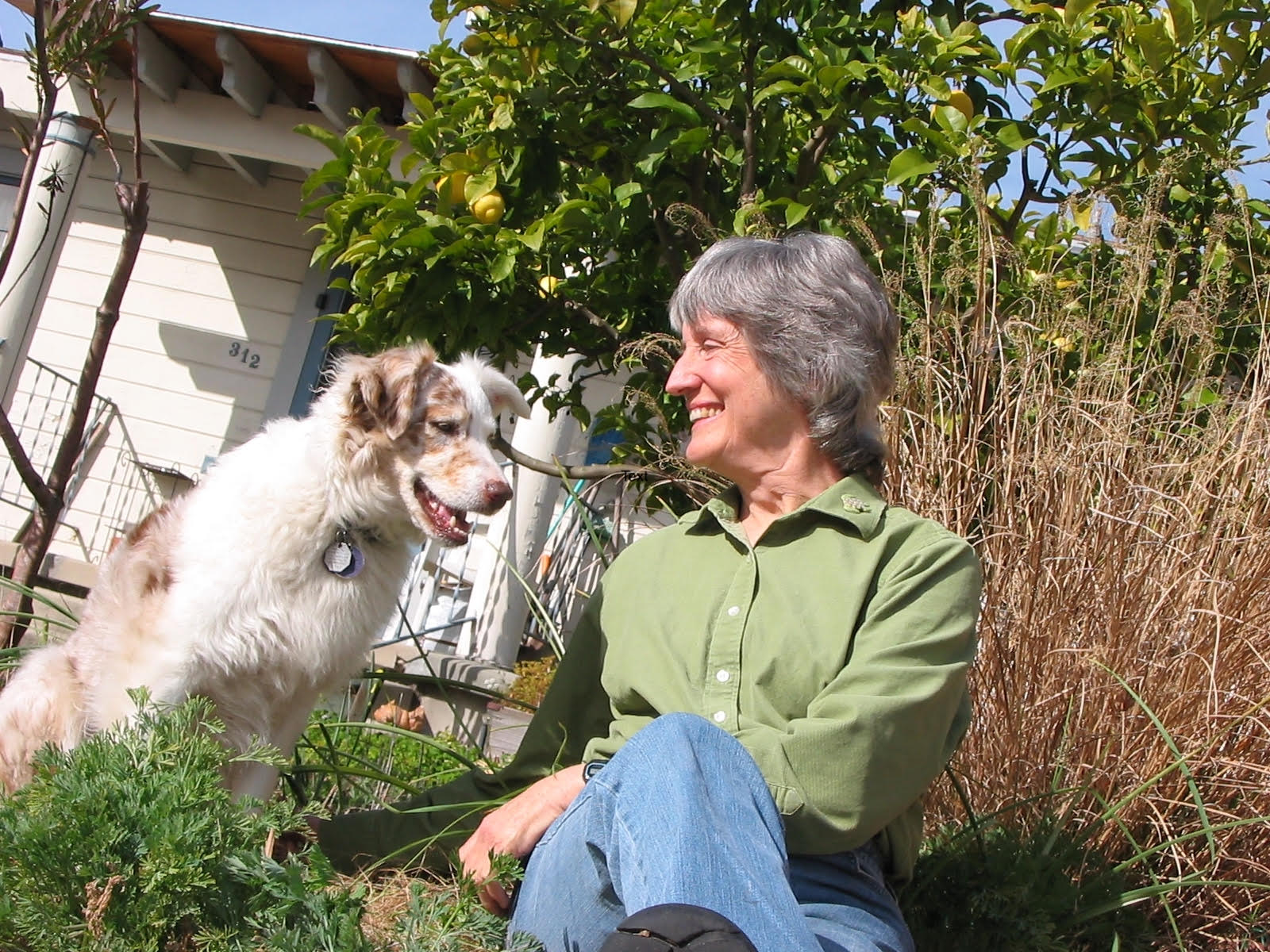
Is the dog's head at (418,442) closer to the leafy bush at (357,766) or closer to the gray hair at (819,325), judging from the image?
the leafy bush at (357,766)

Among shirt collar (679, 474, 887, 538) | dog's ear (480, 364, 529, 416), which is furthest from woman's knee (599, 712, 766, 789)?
dog's ear (480, 364, 529, 416)

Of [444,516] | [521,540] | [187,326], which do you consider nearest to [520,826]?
[444,516]

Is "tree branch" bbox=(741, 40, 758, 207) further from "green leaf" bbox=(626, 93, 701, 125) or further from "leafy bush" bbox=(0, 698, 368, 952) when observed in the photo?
"leafy bush" bbox=(0, 698, 368, 952)

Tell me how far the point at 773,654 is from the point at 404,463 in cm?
147

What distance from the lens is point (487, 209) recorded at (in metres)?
3.23

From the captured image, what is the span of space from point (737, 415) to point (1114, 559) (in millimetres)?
1013

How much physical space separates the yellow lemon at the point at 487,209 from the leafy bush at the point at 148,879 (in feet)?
6.16

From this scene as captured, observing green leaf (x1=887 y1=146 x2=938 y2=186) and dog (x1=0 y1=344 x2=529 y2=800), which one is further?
dog (x1=0 y1=344 x2=529 y2=800)

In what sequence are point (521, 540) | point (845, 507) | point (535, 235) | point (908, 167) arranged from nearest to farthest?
point (845, 507) → point (908, 167) → point (535, 235) → point (521, 540)

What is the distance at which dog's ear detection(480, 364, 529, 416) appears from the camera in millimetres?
3676

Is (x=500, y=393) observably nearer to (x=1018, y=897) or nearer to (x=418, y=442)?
(x=418, y=442)

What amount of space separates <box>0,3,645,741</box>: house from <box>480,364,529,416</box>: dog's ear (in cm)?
441

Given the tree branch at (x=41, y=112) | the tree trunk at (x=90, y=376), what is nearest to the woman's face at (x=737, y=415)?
the tree trunk at (x=90, y=376)

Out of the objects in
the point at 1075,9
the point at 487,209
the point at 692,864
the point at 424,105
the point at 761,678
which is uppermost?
the point at 1075,9
